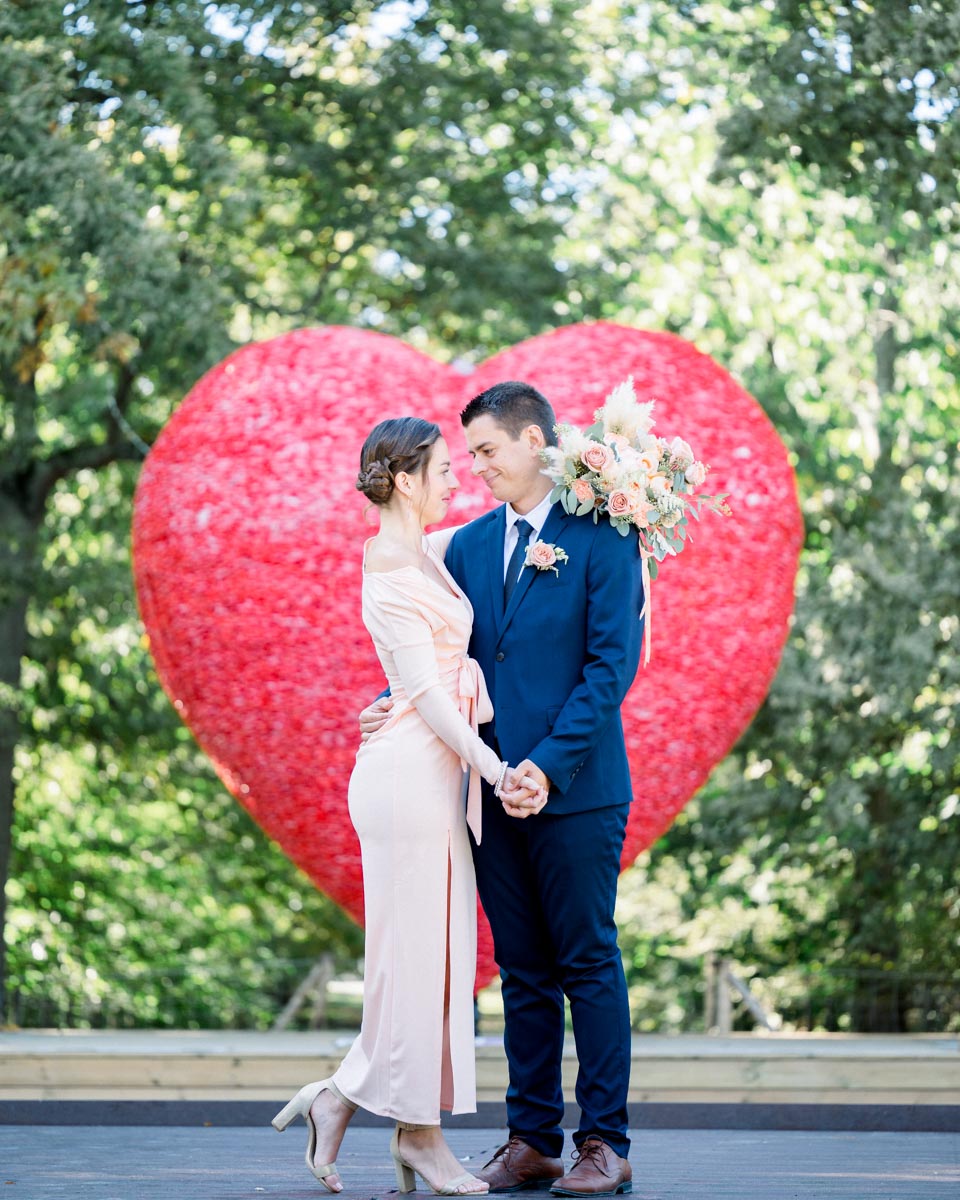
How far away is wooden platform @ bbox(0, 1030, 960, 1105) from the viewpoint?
4789 millimetres

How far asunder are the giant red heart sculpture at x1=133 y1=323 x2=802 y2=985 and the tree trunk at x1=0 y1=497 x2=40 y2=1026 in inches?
81.8

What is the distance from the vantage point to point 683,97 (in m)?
8.48

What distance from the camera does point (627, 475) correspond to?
10.5 ft

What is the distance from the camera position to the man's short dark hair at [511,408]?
128 inches

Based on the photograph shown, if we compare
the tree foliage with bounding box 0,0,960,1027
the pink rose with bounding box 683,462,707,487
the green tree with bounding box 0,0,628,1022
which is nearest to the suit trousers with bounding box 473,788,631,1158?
the pink rose with bounding box 683,462,707,487

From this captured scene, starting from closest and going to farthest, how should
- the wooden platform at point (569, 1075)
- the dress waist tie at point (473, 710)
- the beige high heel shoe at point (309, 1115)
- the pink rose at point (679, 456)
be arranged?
1. the beige high heel shoe at point (309, 1115)
2. the dress waist tie at point (473, 710)
3. the pink rose at point (679, 456)
4. the wooden platform at point (569, 1075)

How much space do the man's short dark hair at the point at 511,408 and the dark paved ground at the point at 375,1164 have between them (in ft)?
4.81

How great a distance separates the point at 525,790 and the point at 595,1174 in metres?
0.70

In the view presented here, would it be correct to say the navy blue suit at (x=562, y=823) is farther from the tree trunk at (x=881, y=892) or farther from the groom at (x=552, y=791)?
the tree trunk at (x=881, y=892)

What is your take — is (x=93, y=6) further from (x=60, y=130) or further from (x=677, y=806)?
(x=677, y=806)

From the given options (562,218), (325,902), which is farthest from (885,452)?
(325,902)

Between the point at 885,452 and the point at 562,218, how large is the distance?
1966 millimetres

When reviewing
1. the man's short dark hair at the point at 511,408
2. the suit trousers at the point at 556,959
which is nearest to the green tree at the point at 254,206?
the man's short dark hair at the point at 511,408

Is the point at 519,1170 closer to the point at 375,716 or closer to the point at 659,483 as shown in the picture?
the point at 375,716
